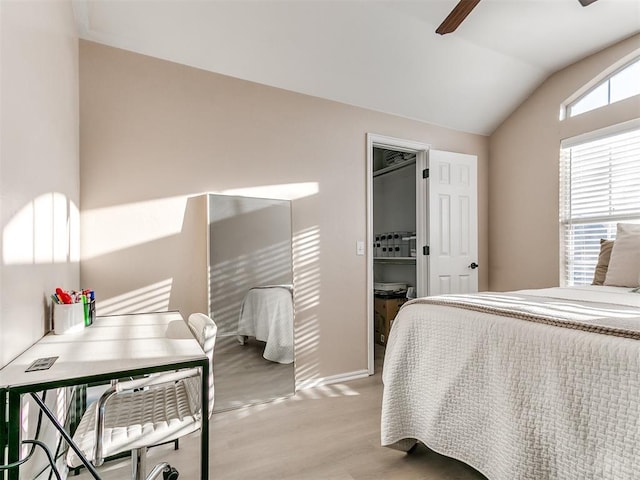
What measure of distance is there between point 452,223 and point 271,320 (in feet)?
6.93

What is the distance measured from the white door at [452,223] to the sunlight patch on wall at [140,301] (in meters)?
2.39

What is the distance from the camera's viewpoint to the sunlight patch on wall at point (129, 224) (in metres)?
2.13

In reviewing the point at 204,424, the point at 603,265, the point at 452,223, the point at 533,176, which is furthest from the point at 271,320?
the point at 533,176

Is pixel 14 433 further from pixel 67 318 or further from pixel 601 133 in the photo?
pixel 601 133

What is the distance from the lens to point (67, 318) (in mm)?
1471

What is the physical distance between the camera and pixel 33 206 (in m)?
1.28

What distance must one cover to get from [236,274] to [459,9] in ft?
7.05

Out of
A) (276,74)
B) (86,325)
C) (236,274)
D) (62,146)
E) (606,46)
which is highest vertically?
(606,46)

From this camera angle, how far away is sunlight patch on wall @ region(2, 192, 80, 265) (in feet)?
3.59

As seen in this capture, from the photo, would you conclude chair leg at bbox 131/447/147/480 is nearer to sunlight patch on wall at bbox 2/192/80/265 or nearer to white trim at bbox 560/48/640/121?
sunlight patch on wall at bbox 2/192/80/265

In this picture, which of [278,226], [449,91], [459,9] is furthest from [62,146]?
[449,91]

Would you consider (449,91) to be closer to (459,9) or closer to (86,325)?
(459,9)

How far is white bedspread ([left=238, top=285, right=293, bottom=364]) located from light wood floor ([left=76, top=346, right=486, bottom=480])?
0.38m

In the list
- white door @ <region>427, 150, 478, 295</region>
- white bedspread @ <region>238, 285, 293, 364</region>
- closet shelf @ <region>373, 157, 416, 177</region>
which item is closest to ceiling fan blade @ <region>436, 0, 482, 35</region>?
white door @ <region>427, 150, 478, 295</region>
